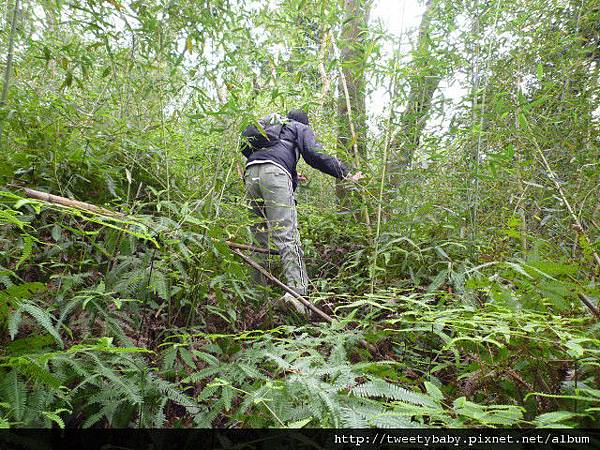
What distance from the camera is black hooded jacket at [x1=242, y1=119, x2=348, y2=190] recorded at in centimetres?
308

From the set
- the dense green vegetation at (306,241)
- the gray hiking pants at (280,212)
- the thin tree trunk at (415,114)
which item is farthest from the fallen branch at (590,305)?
the gray hiking pants at (280,212)

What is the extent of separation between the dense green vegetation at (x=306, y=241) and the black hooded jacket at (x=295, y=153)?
18cm

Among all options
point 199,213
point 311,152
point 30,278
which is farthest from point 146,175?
point 311,152

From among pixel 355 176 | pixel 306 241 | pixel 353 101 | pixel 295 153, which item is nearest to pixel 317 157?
pixel 295 153

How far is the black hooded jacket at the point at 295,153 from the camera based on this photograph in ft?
10.1

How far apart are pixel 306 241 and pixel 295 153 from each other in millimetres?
783

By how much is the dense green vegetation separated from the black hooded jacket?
0.18 m

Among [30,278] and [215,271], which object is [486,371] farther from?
[30,278]

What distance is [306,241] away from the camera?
3.42 m

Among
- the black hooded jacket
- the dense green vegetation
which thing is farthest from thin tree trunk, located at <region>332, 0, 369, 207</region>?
the black hooded jacket

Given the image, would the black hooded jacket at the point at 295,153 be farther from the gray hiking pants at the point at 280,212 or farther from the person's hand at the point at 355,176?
the person's hand at the point at 355,176

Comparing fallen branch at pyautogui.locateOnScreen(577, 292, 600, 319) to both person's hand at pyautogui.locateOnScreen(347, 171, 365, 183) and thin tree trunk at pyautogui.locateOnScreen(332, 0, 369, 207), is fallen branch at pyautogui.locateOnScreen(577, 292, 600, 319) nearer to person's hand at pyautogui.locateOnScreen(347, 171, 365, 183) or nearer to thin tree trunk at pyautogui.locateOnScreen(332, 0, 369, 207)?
person's hand at pyautogui.locateOnScreen(347, 171, 365, 183)

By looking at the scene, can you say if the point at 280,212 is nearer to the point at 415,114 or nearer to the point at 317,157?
the point at 317,157

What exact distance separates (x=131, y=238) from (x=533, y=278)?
152 centimetres
